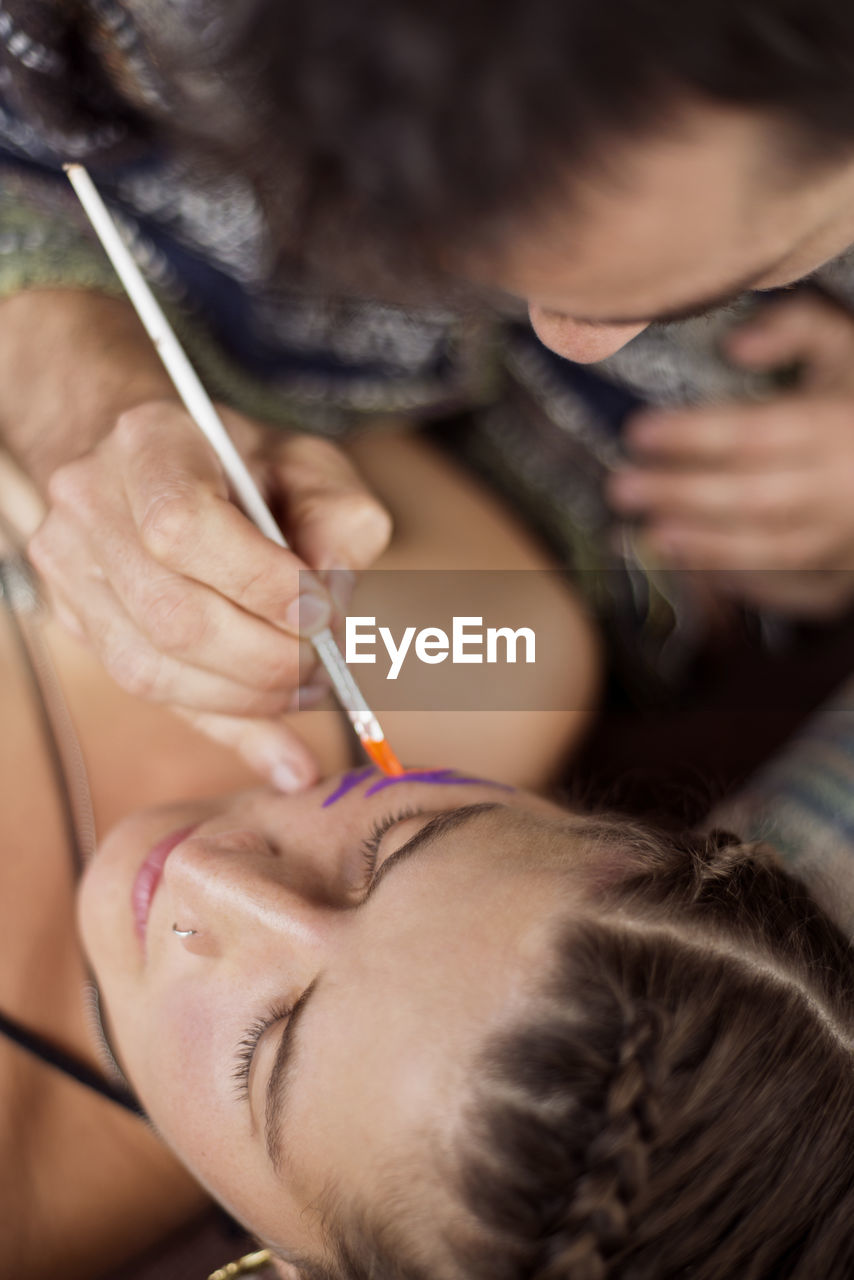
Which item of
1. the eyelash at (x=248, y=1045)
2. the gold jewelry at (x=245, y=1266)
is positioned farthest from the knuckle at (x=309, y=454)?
the gold jewelry at (x=245, y=1266)

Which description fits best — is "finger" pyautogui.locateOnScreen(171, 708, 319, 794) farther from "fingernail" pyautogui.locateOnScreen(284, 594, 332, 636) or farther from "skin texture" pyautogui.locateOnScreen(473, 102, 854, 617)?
"skin texture" pyautogui.locateOnScreen(473, 102, 854, 617)

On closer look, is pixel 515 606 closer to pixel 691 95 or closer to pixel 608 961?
pixel 608 961

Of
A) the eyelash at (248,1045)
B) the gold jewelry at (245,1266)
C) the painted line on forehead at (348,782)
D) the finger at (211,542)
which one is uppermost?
the finger at (211,542)

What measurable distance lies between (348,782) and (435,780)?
68mm

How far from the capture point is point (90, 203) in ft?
2.16

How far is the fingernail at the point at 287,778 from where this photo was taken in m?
0.72

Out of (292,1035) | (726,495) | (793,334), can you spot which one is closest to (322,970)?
(292,1035)

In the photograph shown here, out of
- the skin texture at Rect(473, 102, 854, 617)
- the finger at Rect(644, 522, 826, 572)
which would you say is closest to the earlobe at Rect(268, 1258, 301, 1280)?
the skin texture at Rect(473, 102, 854, 617)

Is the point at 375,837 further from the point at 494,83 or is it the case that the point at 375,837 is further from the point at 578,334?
the point at 494,83

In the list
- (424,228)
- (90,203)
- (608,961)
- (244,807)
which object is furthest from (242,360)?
(608,961)

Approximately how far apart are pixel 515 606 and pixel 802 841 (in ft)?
1.23

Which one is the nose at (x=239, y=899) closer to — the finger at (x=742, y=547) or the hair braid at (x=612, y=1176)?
the hair braid at (x=612, y=1176)

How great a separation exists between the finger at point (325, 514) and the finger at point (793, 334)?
0.53 meters

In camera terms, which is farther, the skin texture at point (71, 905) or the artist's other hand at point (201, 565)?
the skin texture at point (71, 905)
